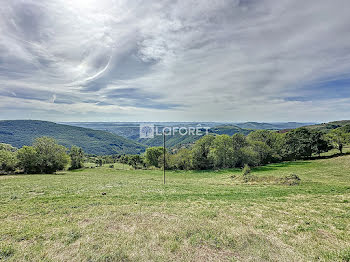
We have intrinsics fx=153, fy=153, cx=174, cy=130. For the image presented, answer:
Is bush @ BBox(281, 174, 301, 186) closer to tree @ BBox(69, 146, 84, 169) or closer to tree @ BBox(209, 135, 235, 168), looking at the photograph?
tree @ BBox(209, 135, 235, 168)

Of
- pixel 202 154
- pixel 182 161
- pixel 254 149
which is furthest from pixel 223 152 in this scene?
pixel 182 161

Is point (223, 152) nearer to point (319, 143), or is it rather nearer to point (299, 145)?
point (299, 145)

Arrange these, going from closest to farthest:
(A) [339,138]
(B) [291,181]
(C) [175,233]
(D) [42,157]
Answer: (C) [175,233] < (B) [291,181] < (D) [42,157] < (A) [339,138]

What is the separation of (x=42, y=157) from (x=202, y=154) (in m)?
49.7

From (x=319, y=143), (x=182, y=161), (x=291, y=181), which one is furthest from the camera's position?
(x=319, y=143)

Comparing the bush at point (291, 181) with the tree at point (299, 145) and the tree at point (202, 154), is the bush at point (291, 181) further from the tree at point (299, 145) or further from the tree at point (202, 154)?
the tree at point (299, 145)

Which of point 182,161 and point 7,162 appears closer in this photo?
point 7,162

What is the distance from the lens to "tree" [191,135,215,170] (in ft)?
180

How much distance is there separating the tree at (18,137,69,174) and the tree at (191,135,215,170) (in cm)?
4327

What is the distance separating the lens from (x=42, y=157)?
146 ft

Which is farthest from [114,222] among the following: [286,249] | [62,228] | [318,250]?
[318,250]

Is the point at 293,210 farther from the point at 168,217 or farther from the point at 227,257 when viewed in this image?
the point at 168,217

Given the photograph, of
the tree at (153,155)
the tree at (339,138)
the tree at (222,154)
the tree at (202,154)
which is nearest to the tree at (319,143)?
the tree at (339,138)

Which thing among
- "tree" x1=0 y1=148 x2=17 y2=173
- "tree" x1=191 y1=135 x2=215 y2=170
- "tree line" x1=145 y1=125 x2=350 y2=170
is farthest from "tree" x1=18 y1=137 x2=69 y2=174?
"tree" x1=191 y1=135 x2=215 y2=170
